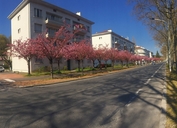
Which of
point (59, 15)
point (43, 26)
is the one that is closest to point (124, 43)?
point (59, 15)

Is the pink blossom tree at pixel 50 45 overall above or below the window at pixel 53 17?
below

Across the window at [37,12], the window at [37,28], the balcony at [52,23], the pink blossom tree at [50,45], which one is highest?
the window at [37,12]

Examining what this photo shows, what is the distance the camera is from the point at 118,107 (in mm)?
Result: 5711

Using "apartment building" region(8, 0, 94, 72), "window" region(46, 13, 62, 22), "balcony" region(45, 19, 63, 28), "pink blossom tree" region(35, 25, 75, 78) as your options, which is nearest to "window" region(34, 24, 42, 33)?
"apartment building" region(8, 0, 94, 72)

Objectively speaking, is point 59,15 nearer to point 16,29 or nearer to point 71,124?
point 16,29

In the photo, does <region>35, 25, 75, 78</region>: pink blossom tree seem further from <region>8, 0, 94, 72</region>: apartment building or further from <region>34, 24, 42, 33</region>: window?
<region>34, 24, 42, 33</region>: window

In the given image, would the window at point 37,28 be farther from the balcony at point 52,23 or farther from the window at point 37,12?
the window at point 37,12

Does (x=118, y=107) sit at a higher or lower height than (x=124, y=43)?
lower

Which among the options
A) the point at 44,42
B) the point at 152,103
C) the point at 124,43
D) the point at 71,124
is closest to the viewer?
the point at 71,124

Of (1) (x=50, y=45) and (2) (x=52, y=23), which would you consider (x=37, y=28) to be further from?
(1) (x=50, y=45)

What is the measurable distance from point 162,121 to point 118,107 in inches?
71.0

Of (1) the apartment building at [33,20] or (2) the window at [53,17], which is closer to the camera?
(1) the apartment building at [33,20]

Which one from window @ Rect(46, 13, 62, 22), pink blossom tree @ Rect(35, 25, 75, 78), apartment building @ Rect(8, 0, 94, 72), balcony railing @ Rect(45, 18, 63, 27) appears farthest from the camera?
window @ Rect(46, 13, 62, 22)

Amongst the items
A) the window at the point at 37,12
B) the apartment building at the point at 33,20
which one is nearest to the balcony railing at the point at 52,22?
the apartment building at the point at 33,20
